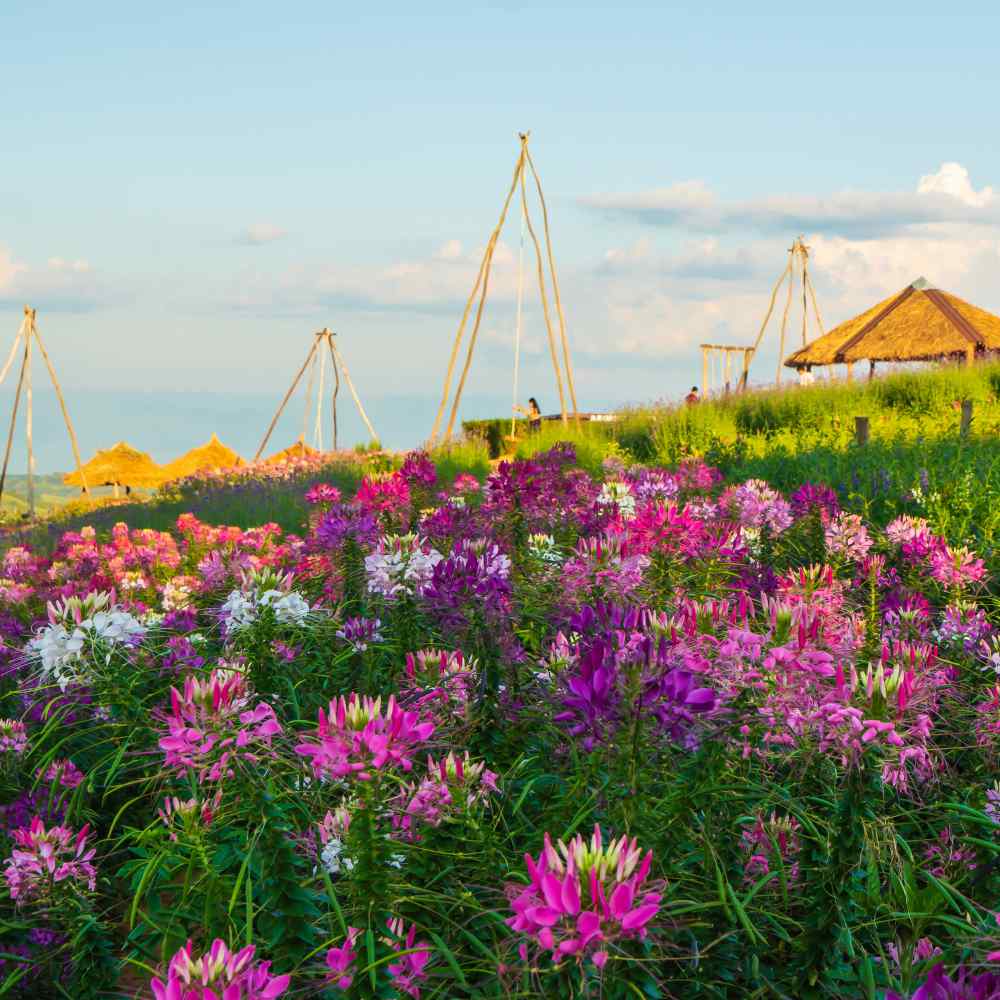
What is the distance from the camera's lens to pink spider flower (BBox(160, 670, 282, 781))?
87.8 inches

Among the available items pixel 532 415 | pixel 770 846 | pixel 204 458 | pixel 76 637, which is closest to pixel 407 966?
pixel 770 846

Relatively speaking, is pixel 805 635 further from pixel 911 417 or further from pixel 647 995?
pixel 911 417

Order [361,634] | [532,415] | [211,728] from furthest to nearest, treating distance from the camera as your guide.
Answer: [532,415], [361,634], [211,728]

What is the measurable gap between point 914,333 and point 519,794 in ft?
104

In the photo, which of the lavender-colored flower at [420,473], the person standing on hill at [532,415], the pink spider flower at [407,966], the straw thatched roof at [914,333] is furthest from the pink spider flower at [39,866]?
the straw thatched roof at [914,333]

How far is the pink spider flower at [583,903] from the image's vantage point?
1.49 m

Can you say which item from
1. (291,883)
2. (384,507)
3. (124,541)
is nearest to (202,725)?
(291,883)

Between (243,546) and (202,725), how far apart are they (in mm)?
5434

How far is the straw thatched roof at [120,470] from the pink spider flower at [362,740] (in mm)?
26665

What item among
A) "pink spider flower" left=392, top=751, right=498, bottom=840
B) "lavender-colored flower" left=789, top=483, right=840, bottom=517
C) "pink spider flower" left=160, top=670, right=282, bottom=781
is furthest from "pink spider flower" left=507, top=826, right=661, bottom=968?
"lavender-colored flower" left=789, top=483, right=840, bottom=517

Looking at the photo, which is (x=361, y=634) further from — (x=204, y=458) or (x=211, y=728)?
A: (x=204, y=458)

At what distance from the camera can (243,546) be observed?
7547 mm

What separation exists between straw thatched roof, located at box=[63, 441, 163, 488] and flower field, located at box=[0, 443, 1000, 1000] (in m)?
24.4

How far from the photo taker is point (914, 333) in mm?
31156
